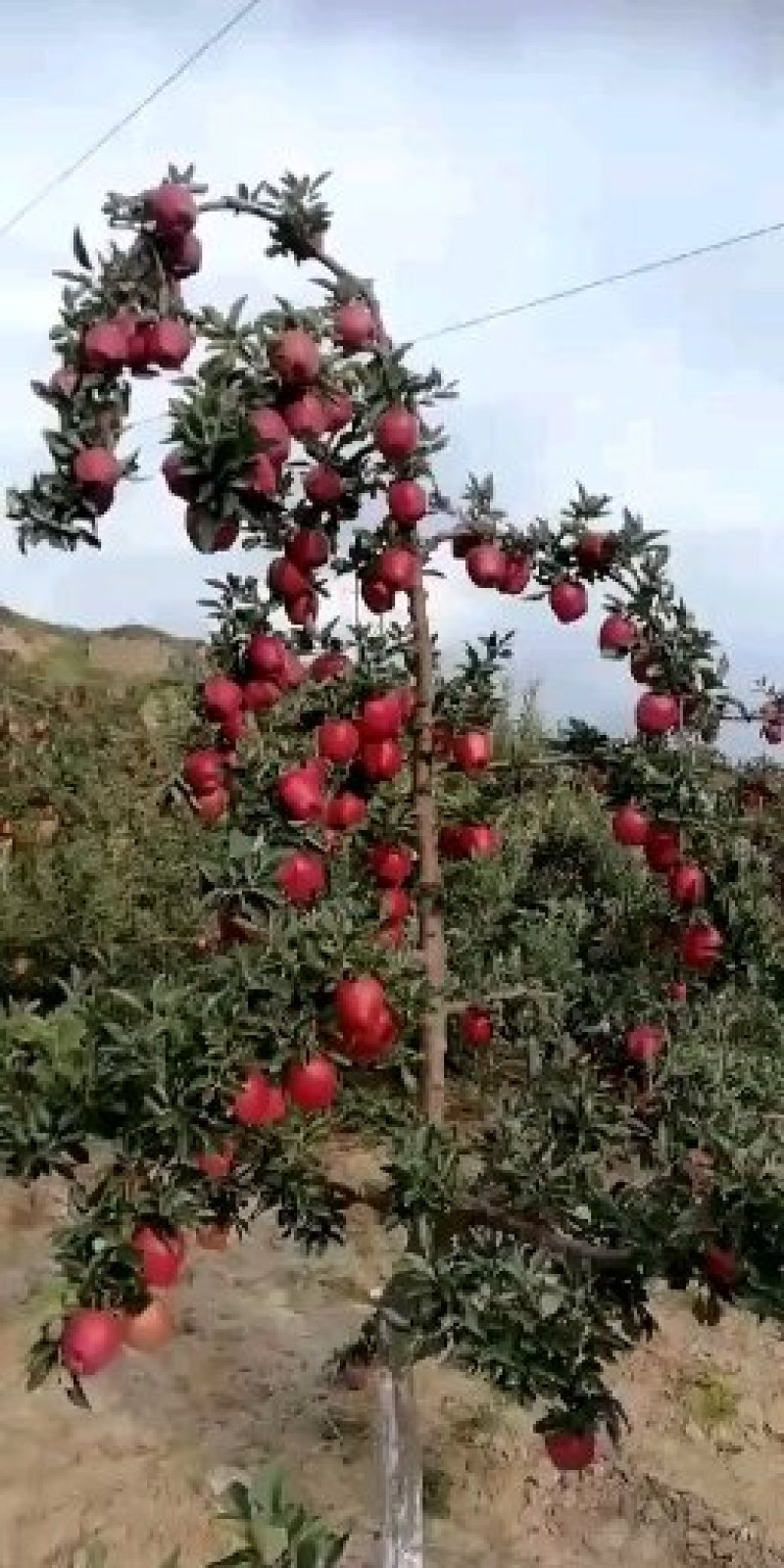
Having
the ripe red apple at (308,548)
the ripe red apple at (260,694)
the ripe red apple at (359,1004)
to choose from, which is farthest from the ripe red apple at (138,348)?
the ripe red apple at (359,1004)

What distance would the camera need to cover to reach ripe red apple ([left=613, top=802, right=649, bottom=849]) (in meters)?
3.87

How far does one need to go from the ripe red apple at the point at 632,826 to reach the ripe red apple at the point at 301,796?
845 mm

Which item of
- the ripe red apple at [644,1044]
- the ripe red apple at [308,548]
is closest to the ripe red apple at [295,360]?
the ripe red apple at [308,548]

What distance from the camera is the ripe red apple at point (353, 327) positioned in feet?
11.1

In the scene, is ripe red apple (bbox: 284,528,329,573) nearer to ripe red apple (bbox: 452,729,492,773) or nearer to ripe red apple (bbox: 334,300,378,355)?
ripe red apple (bbox: 334,300,378,355)

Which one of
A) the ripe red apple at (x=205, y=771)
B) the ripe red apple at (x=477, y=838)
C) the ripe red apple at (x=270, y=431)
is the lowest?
A: the ripe red apple at (x=205, y=771)

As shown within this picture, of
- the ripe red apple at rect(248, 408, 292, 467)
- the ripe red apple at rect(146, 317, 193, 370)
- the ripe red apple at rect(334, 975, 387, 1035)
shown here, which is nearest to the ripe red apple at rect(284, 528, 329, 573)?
the ripe red apple at rect(248, 408, 292, 467)

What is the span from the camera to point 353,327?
133 inches

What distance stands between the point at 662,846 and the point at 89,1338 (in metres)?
1.91

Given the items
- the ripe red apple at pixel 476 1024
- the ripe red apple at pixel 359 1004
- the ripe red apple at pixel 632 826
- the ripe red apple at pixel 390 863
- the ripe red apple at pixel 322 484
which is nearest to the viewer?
the ripe red apple at pixel 359 1004

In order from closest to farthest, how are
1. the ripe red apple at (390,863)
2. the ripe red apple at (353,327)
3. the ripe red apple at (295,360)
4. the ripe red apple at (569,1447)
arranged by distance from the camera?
the ripe red apple at (295,360) < the ripe red apple at (569,1447) < the ripe red apple at (353,327) < the ripe red apple at (390,863)

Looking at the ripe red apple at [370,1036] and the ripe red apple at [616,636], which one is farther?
the ripe red apple at [616,636]

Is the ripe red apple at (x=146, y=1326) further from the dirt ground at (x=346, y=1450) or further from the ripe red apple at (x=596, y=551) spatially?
the ripe red apple at (x=596, y=551)

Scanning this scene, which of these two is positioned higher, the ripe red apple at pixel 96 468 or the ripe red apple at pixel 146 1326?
the ripe red apple at pixel 96 468
